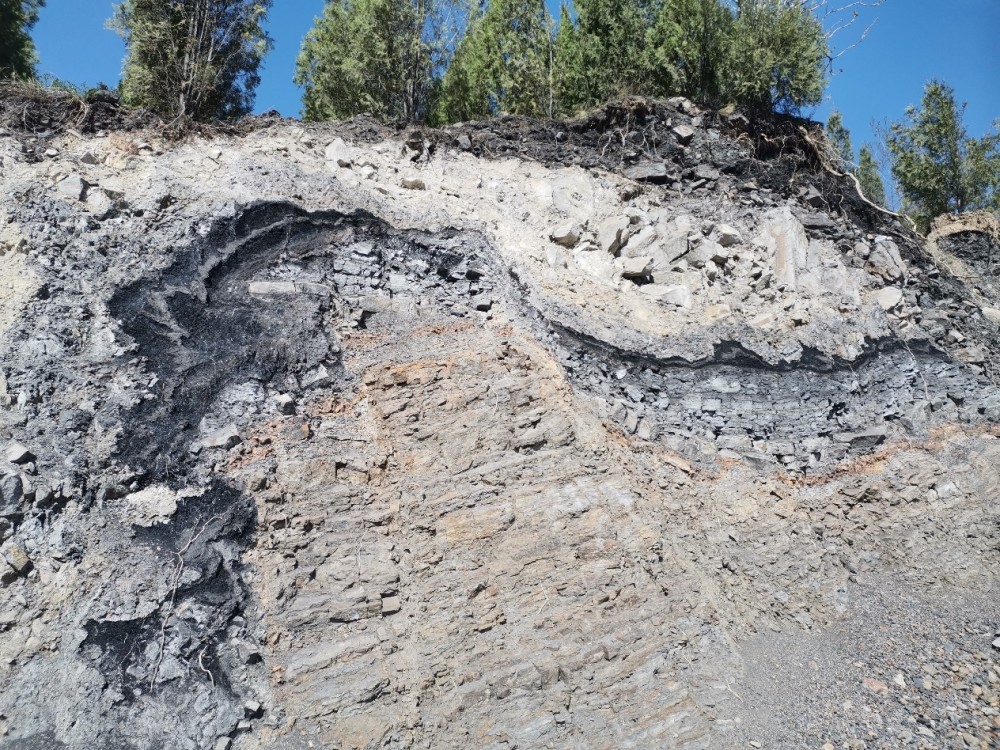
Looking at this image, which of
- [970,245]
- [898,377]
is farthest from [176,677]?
[970,245]

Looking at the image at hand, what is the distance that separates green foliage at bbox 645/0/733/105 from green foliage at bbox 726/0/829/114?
0.24 meters

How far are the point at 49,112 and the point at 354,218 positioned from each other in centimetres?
419

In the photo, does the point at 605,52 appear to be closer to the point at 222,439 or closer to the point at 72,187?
the point at 72,187

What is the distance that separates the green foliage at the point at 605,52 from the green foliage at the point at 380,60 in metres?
2.75

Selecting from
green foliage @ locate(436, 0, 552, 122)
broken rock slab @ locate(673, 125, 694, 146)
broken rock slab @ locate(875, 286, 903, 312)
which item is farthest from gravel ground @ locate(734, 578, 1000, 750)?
green foliage @ locate(436, 0, 552, 122)

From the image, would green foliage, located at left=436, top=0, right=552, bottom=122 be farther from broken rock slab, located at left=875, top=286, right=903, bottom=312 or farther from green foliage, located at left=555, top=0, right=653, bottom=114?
broken rock slab, located at left=875, top=286, right=903, bottom=312

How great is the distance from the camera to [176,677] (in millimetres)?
5188

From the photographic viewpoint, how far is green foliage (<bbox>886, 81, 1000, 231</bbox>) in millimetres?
15172

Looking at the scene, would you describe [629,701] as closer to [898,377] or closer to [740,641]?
[740,641]

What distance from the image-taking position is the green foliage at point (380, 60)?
1264 cm

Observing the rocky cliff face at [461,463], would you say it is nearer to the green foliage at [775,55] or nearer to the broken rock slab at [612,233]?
the broken rock slab at [612,233]

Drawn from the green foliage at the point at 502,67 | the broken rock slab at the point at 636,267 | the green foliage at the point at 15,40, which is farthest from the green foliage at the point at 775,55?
the green foliage at the point at 15,40

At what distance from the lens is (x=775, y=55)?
11.8m

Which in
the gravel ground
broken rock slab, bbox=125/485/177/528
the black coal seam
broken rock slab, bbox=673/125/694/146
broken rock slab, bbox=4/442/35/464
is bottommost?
the gravel ground
